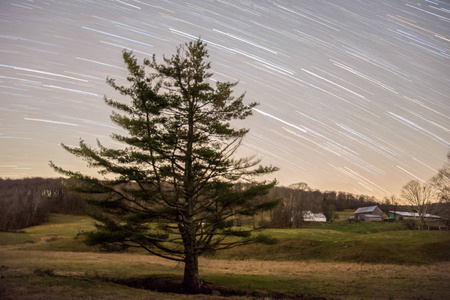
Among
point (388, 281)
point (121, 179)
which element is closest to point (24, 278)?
point (121, 179)

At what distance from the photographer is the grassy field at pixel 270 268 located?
46.4 feet

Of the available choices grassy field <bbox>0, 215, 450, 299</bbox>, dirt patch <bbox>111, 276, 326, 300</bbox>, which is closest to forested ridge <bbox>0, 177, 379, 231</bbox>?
grassy field <bbox>0, 215, 450, 299</bbox>

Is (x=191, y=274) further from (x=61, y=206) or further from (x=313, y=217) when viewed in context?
(x=61, y=206)

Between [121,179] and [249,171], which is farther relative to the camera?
[249,171]

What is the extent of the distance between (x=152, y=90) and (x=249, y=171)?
7.93 metres

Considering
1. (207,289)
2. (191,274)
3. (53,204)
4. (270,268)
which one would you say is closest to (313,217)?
(270,268)

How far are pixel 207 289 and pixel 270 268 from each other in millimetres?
14477

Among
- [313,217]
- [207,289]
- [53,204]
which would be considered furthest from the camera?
[53,204]

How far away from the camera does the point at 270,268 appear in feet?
94.5

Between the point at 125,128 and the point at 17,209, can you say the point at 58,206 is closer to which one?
the point at 17,209

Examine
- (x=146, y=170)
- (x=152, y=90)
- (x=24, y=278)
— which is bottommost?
(x=24, y=278)

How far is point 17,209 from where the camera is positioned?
82.6 meters

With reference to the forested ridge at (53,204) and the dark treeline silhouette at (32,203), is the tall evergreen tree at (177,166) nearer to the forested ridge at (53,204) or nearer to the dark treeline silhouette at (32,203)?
the forested ridge at (53,204)

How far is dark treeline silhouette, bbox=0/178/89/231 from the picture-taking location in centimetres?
8025
